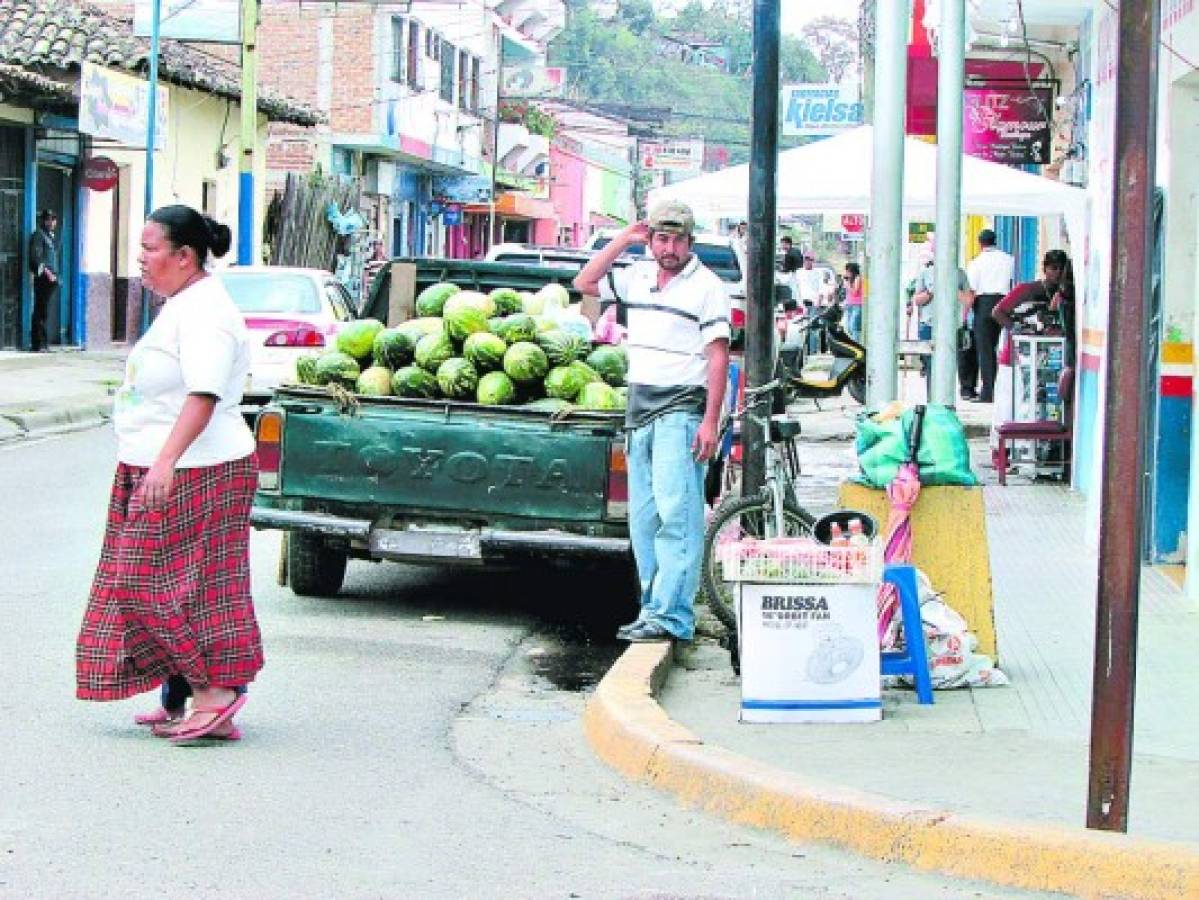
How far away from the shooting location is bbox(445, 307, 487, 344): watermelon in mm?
11133

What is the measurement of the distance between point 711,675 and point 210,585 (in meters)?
2.42

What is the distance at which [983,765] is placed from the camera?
7.17m

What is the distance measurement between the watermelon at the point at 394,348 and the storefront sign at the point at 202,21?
82.1 feet

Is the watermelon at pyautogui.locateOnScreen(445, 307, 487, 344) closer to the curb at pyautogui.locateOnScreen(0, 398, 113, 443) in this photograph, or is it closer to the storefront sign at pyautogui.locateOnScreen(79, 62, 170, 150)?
the curb at pyautogui.locateOnScreen(0, 398, 113, 443)

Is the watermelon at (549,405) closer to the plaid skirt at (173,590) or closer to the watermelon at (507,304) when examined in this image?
the watermelon at (507,304)

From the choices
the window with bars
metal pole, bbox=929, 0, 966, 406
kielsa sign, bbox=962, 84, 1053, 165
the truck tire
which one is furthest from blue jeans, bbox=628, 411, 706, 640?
the window with bars

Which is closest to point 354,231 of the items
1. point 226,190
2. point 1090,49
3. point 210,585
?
point 226,190

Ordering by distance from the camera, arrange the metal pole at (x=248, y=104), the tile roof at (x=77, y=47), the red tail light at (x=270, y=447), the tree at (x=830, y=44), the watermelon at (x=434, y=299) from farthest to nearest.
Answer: the tree at (x=830, y=44) < the metal pole at (x=248, y=104) < the tile roof at (x=77, y=47) < the watermelon at (x=434, y=299) < the red tail light at (x=270, y=447)

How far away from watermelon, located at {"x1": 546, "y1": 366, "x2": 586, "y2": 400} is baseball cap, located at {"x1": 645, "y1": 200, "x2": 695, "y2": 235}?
1.60m

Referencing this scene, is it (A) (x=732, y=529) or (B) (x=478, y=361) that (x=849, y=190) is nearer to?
(B) (x=478, y=361)

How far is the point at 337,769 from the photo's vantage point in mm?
7297

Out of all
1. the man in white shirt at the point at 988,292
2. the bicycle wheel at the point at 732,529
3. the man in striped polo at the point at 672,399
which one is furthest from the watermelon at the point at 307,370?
the man in white shirt at the point at 988,292

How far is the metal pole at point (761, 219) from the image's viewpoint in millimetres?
10352

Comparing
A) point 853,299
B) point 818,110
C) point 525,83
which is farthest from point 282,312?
point 525,83
